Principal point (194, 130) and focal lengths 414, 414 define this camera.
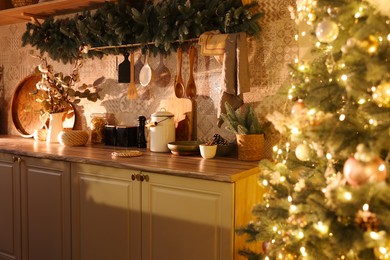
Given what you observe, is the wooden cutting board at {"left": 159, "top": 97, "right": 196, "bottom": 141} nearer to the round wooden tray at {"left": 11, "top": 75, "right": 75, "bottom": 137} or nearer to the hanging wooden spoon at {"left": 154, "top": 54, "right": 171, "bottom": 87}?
the hanging wooden spoon at {"left": 154, "top": 54, "right": 171, "bottom": 87}

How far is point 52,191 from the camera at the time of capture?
2.42m

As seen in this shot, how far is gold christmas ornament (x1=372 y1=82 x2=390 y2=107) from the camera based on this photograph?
3.82ft

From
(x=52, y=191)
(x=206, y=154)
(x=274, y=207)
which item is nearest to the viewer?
(x=274, y=207)

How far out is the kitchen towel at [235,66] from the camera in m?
2.21

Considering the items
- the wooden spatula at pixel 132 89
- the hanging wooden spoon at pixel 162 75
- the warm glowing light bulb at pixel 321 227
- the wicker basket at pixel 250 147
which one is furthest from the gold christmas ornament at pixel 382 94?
the wooden spatula at pixel 132 89

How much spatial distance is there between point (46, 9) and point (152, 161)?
1579 mm

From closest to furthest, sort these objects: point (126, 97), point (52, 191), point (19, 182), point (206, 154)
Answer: point (206, 154) → point (52, 191) → point (19, 182) → point (126, 97)

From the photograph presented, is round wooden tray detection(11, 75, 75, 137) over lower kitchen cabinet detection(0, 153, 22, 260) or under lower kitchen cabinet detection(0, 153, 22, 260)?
over

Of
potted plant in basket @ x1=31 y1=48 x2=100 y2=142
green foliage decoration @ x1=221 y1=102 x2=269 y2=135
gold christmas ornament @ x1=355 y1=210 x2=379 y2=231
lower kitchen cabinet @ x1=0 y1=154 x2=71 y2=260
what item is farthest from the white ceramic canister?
gold christmas ornament @ x1=355 y1=210 x2=379 y2=231

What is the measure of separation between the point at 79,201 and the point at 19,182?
0.54 meters

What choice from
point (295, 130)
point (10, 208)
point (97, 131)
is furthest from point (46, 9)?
point (295, 130)

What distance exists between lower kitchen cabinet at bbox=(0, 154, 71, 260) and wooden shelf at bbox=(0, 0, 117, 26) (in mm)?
1066

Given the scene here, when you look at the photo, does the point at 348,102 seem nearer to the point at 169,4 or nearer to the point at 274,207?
the point at 274,207

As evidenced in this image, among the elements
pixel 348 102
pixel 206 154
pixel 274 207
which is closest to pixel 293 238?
pixel 274 207
